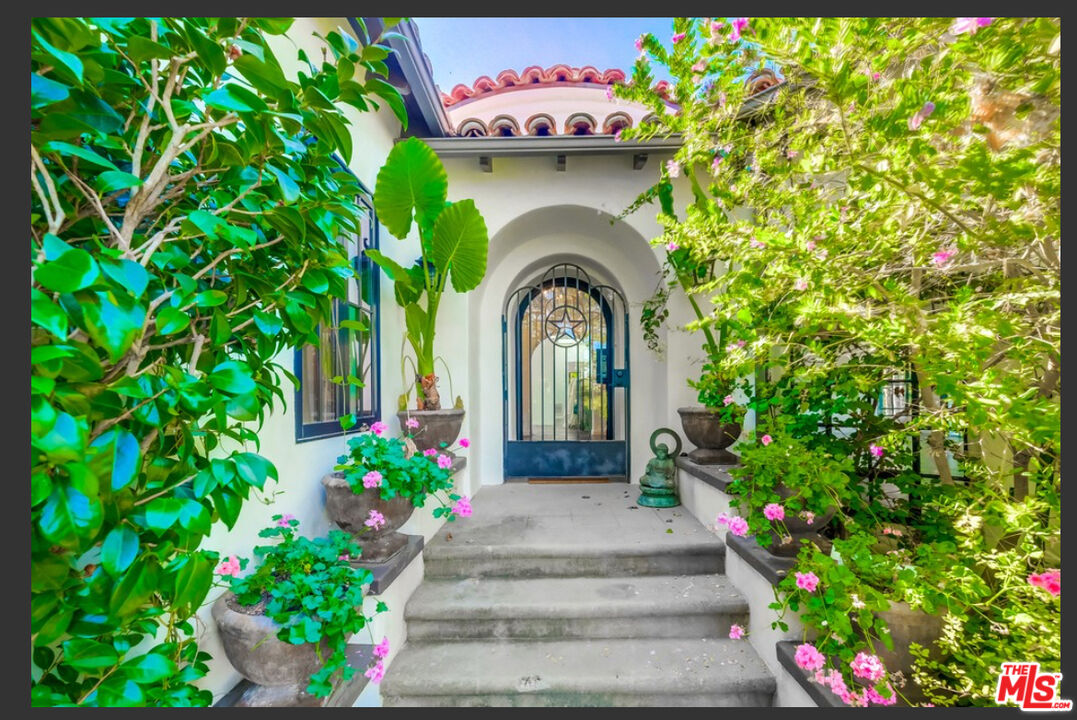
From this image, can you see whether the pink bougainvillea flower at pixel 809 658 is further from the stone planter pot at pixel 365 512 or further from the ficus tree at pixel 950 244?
the stone planter pot at pixel 365 512

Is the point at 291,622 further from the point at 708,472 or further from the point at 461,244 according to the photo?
the point at 708,472

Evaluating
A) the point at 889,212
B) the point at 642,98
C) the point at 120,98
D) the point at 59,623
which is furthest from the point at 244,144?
the point at 642,98

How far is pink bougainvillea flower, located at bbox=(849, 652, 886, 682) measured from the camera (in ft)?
4.70

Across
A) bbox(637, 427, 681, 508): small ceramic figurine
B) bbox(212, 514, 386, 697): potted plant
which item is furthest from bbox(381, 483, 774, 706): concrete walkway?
bbox(212, 514, 386, 697): potted plant

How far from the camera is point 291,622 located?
141cm

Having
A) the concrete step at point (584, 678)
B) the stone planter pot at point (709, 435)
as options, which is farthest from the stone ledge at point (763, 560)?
the stone planter pot at point (709, 435)

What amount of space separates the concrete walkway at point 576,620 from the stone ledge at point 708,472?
0.32 m

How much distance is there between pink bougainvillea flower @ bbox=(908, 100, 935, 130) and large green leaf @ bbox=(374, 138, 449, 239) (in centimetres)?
217

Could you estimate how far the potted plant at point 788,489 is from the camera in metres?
1.90

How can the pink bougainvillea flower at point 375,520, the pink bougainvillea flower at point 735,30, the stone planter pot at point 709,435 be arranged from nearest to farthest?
the pink bougainvillea flower at point 735,30, the pink bougainvillea flower at point 375,520, the stone planter pot at point 709,435

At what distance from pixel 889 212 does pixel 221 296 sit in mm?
1830

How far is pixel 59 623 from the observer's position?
0.79 metres

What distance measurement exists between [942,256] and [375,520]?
2.36 m
